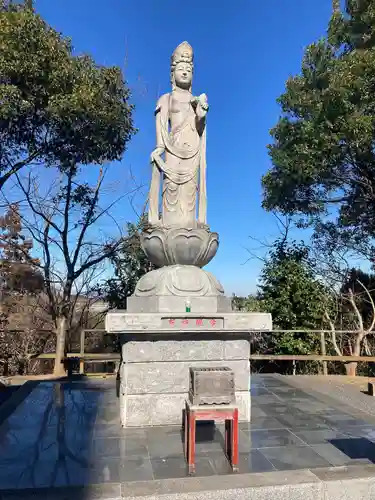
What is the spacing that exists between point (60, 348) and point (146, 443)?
5683mm

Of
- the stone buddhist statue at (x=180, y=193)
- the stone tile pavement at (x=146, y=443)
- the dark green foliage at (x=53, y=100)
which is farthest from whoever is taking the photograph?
the dark green foliage at (x=53, y=100)

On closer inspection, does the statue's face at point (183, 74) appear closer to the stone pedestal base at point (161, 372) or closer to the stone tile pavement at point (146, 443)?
the stone pedestal base at point (161, 372)

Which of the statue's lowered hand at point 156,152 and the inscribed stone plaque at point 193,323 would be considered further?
the statue's lowered hand at point 156,152

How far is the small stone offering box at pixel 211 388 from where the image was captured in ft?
10.5

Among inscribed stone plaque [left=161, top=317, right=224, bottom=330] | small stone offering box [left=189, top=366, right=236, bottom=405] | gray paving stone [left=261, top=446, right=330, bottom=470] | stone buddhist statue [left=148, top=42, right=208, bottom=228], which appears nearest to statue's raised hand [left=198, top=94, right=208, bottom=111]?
stone buddhist statue [left=148, top=42, right=208, bottom=228]

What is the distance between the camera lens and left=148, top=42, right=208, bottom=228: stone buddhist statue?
5.03 m

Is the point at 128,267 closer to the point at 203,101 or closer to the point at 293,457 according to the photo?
the point at 203,101

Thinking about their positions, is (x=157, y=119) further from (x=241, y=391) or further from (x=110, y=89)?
(x=110, y=89)

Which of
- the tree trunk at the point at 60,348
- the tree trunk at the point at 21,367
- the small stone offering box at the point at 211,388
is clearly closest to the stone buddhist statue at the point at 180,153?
the small stone offering box at the point at 211,388

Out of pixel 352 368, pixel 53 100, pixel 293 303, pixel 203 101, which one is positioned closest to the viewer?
pixel 203 101

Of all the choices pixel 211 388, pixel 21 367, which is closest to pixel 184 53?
pixel 211 388

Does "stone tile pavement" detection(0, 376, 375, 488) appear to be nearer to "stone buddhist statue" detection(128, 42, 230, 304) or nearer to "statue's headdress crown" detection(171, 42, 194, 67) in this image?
"stone buddhist statue" detection(128, 42, 230, 304)

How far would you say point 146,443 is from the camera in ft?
12.1

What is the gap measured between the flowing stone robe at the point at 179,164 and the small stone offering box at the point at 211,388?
215 cm
